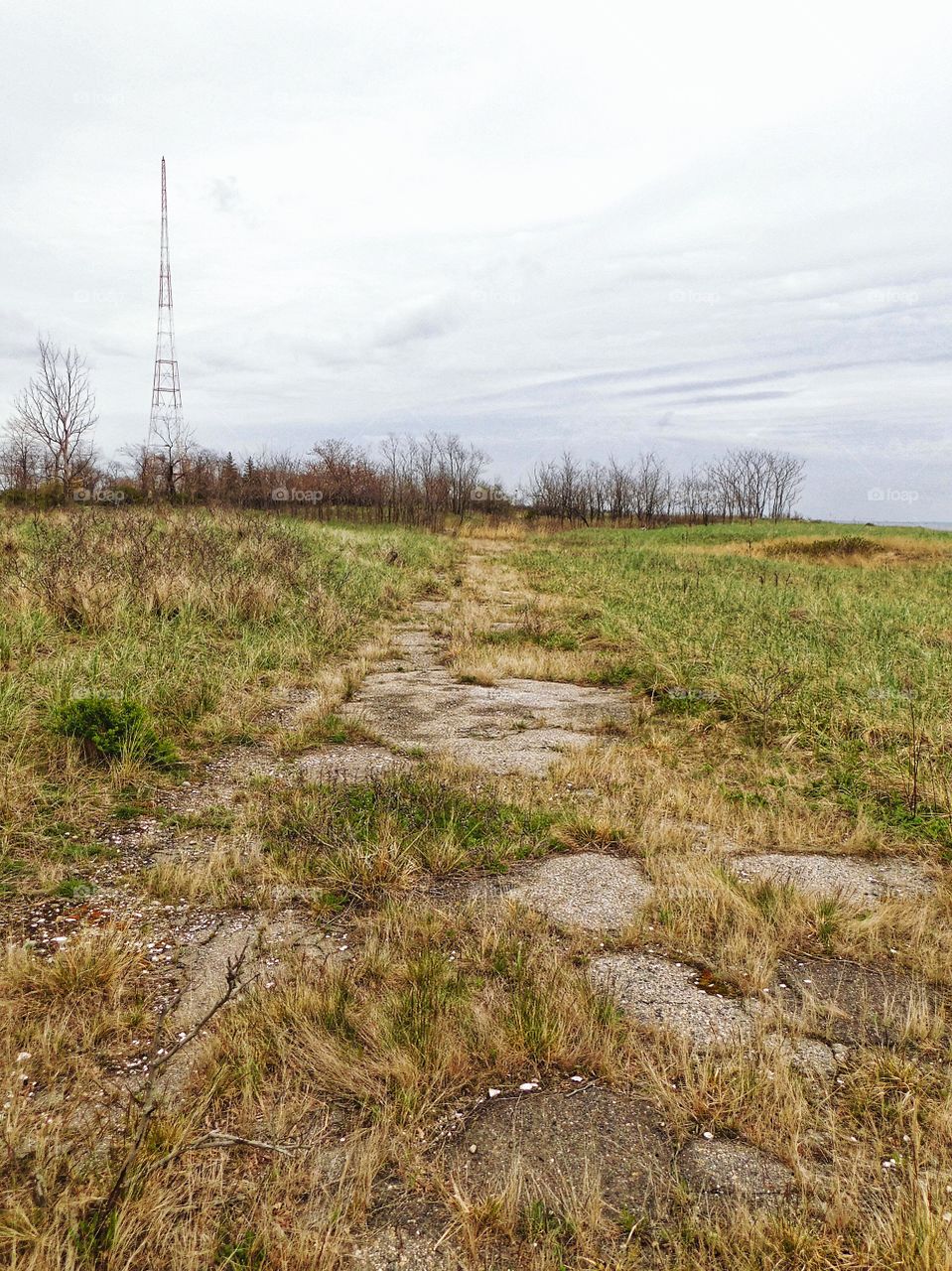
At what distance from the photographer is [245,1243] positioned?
1.51 metres

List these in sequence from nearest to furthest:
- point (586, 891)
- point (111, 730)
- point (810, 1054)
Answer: point (810, 1054), point (586, 891), point (111, 730)

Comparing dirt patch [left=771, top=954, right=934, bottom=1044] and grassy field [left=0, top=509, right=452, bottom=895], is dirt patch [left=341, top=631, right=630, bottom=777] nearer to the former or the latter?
grassy field [left=0, top=509, right=452, bottom=895]

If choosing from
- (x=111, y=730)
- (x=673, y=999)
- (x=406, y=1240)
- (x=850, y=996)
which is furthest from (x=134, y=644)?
(x=850, y=996)

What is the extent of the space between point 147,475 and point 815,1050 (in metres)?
29.4

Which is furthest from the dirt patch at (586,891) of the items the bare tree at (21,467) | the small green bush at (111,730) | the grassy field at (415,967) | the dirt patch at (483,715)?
the bare tree at (21,467)

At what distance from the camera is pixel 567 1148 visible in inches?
70.6

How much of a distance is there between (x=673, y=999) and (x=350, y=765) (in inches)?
111

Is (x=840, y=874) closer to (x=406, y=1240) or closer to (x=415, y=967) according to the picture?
(x=415, y=967)

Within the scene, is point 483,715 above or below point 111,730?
below

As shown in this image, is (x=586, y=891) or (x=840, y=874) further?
(x=840, y=874)

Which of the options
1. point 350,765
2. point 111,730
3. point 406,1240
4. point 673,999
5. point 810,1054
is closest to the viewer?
point 406,1240

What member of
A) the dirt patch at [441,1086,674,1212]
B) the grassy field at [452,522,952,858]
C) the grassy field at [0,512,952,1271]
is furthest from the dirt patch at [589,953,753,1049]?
the grassy field at [452,522,952,858]

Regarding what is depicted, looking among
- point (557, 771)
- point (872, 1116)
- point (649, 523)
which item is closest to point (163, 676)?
point (557, 771)

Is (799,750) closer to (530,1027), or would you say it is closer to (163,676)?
(530,1027)
